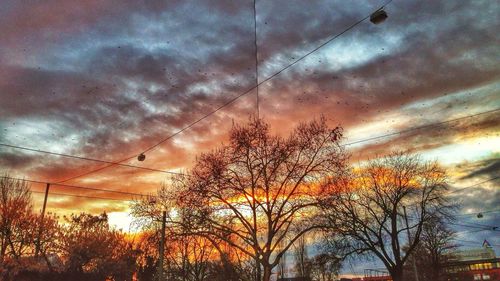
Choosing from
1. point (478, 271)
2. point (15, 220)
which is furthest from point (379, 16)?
point (478, 271)

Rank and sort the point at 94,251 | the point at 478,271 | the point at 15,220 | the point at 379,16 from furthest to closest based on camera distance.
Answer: the point at 478,271 → the point at 94,251 → the point at 15,220 → the point at 379,16

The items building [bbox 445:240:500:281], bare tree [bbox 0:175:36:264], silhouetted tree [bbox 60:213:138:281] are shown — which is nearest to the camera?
bare tree [bbox 0:175:36:264]

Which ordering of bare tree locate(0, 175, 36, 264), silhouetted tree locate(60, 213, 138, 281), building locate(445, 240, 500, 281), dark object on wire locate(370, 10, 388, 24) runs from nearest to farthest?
dark object on wire locate(370, 10, 388, 24)
bare tree locate(0, 175, 36, 264)
silhouetted tree locate(60, 213, 138, 281)
building locate(445, 240, 500, 281)

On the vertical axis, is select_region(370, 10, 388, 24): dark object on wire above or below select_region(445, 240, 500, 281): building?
above

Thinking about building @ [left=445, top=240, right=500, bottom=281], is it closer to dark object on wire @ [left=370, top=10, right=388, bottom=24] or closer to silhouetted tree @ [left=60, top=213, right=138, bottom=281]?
silhouetted tree @ [left=60, top=213, right=138, bottom=281]

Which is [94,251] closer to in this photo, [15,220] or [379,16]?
[15,220]

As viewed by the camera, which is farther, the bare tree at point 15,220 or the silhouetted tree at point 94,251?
the silhouetted tree at point 94,251

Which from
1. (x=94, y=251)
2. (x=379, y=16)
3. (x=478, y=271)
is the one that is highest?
(x=379, y=16)

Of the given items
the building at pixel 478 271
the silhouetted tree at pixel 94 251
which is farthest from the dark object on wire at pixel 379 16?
the building at pixel 478 271

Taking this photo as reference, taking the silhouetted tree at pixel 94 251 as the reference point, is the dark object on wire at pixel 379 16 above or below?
above

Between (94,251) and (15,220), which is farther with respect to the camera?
(94,251)

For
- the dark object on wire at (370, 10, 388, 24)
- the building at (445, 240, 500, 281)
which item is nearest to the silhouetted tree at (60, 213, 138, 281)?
the dark object on wire at (370, 10, 388, 24)

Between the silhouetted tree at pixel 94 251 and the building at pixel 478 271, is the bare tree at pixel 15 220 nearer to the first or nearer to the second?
the silhouetted tree at pixel 94 251

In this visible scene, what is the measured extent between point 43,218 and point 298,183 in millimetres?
24591
